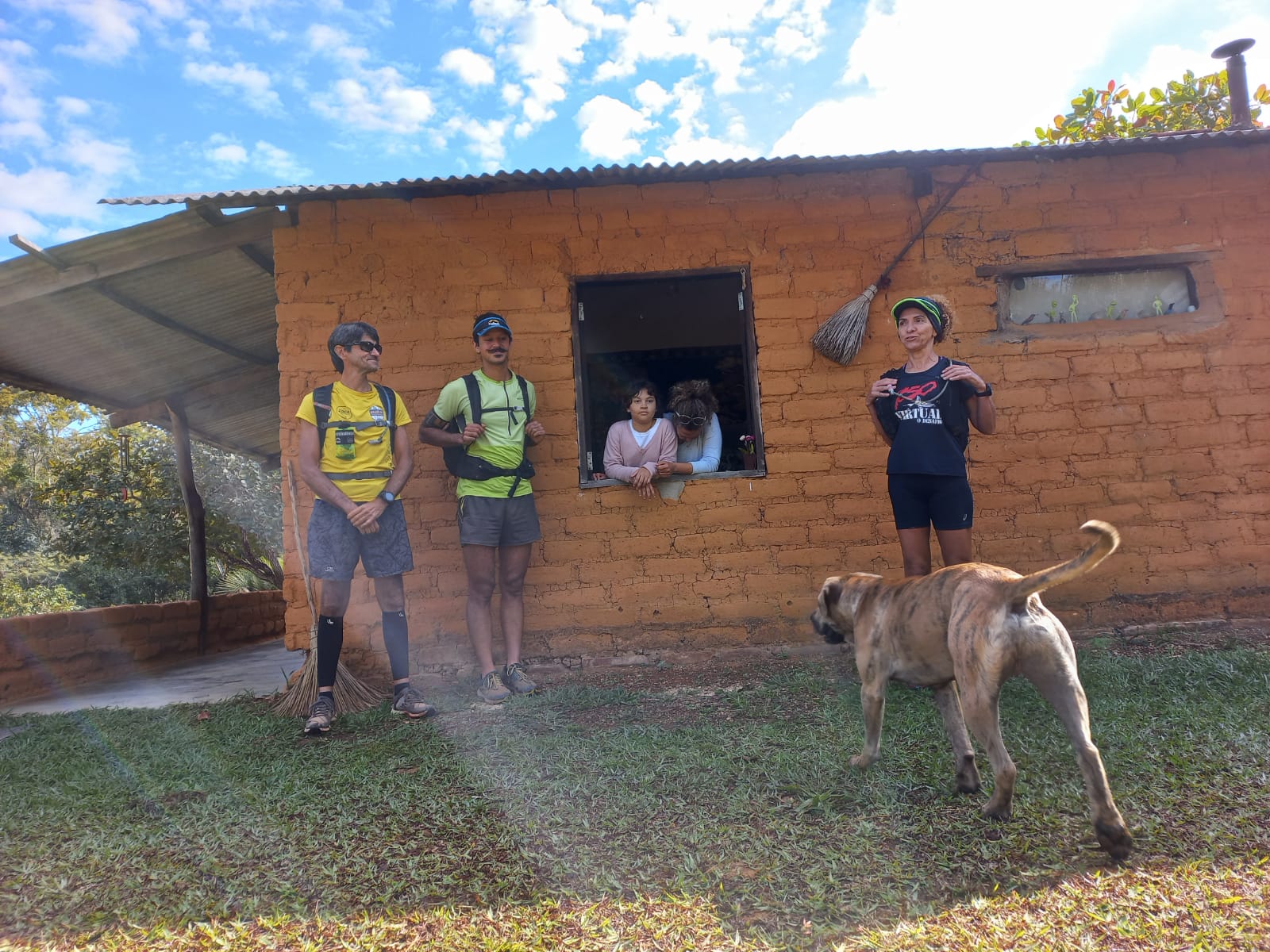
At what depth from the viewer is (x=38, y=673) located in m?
6.36

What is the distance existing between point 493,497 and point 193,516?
5650 millimetres

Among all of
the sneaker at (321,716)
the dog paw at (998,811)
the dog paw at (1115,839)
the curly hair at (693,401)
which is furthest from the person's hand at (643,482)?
the dog paw at (1115,839)

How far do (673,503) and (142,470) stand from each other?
1495cm

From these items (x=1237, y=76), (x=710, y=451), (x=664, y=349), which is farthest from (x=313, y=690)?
(x=1237, y=76)

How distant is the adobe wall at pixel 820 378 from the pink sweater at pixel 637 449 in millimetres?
246

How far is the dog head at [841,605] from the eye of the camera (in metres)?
3.16

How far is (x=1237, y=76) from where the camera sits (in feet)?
20.2

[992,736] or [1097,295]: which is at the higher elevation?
[1097,295]

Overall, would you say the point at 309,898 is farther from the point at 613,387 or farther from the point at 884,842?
the point at 613,387

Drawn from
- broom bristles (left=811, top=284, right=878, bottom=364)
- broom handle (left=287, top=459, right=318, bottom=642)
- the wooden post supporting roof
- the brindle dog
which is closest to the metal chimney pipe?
broom bristles (left=811, top=284, right=878, bottom=364)

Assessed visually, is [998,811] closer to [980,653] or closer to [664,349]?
[980,653]

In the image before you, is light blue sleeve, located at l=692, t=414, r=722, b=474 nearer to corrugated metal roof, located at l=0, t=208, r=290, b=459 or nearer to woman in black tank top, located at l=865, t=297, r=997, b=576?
woman in black tank top, located at l=865, t=297, r=997, b=576

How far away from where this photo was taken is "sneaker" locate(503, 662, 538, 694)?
14.9 ft

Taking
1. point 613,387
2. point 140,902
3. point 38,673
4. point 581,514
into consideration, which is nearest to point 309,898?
point 140,902
